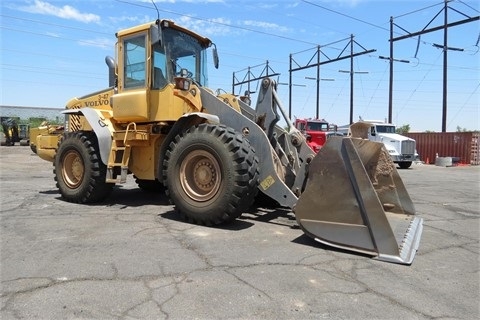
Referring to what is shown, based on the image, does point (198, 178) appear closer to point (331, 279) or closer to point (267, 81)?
point (267, 81)

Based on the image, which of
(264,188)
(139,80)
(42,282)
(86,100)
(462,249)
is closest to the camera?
(42,282)

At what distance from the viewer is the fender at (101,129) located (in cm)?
727

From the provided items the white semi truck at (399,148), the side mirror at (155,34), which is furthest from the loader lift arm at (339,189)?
the white semi truck at (399,148)

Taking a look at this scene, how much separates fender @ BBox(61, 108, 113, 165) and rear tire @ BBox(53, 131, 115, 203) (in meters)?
0.20

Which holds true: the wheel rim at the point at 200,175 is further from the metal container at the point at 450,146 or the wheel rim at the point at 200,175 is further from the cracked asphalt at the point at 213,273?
the metal container at the point at 450,146

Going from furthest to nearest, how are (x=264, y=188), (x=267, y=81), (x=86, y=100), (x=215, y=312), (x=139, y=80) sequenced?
(x=86, y=100)
(x=139, y=80)
(x=267, y=81)
(x=264, y=188)
(x=215, y=312)

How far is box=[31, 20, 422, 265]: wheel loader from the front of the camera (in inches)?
186

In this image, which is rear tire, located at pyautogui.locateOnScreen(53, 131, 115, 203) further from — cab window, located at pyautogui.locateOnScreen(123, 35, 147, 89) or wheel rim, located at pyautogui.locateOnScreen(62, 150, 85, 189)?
cab window, located at pyautogui.locateOnScreen(123, 35, 147, 89)

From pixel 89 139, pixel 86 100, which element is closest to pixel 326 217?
pixel 89 139

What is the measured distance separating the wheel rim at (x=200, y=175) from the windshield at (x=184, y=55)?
5.92ft

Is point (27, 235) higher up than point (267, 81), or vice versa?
point (267, 81)

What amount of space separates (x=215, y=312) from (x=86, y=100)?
6458 millimetres

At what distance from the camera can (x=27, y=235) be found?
5.29m

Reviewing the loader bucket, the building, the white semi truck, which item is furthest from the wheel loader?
the building
